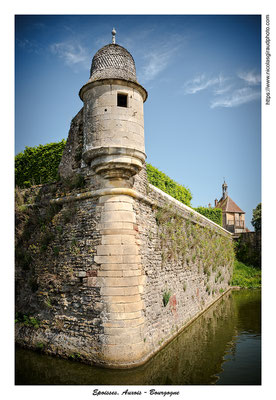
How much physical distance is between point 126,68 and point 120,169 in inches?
112

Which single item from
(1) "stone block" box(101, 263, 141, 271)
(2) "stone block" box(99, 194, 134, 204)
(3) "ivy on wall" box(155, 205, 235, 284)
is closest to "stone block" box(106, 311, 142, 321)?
(1) "stone block" box(101, 263, 141, 271)

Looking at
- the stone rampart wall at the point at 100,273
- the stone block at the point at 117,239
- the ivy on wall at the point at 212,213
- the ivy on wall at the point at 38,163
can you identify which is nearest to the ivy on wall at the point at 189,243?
the stone rampart wall at the point at 100,273

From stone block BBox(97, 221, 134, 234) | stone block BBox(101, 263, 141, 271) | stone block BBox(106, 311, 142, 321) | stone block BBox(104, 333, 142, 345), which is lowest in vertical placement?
stone block BBox(104, 333, 142, 345)

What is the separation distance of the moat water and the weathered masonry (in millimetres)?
288

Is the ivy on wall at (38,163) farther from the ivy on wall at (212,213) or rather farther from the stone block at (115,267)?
the ivy on wall at (212,213)

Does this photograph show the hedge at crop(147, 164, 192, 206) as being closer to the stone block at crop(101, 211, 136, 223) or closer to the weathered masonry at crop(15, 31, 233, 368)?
the weathered masonry at crop(15, 31, 233, 368)

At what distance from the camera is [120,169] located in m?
6.73

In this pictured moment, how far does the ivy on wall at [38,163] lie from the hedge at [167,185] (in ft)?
16.9

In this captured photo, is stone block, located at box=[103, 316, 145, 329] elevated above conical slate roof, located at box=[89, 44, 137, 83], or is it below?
below

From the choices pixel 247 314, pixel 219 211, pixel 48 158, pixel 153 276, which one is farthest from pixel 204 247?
pixel 219 211

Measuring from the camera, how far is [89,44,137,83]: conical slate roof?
23.3 feet

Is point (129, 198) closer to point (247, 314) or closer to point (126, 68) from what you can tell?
point (126, 68)

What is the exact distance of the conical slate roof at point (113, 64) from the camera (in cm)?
711

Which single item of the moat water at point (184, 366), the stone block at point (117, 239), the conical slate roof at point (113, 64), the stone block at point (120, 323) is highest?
the conical slate roof at point (113, 64)
